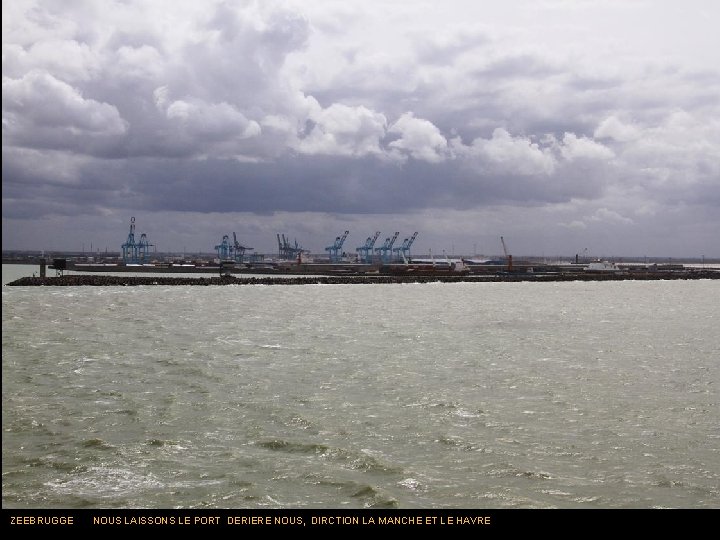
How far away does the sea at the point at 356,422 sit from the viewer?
31.1 ft

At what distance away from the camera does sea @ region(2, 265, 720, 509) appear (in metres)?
9.48

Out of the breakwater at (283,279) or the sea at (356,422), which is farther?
the breakwater at (283,279)

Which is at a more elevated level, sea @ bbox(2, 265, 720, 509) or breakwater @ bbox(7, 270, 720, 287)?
breakwater @ bbox(7, 270, 720, 287)

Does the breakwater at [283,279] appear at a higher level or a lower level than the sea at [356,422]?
higher

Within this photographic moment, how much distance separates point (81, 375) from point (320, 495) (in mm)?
11800

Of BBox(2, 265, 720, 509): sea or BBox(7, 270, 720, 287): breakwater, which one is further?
BBox(7, 270, 720, 287): breakwater

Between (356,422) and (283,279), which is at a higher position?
(283,279)

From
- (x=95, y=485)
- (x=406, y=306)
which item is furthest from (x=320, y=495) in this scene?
(x=406, y=306)

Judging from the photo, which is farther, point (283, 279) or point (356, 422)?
point (283, 279)

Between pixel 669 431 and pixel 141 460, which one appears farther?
pixel 669 431

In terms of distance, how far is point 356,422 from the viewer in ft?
44.4

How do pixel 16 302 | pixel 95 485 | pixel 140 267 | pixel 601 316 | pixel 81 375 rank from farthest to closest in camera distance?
pixel 140 267
pixel 16 302
pixel 601 316
pixel 81 375
pixel 95 485
